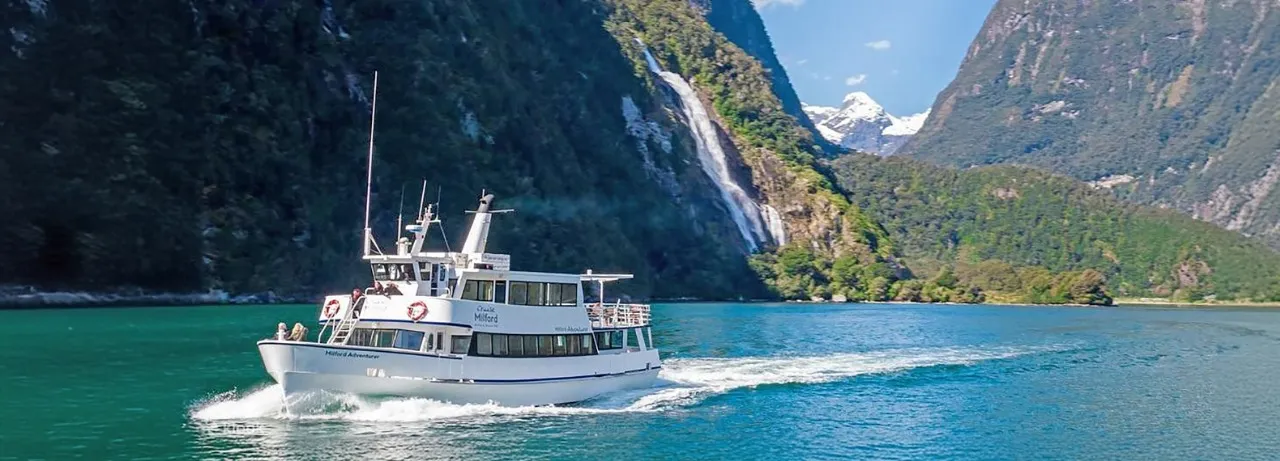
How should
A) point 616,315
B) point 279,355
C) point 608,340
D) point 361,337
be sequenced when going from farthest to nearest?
point 616,315, point 608,340, point 361,337, point 279,355

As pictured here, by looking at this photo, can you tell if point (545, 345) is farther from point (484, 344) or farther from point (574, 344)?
point (484, 344)

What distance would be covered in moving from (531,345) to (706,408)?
7.51m

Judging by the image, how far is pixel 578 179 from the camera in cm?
15350

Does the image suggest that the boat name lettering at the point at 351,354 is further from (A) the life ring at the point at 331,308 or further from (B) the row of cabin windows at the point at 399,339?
(A) the life ring at the point at 331,308

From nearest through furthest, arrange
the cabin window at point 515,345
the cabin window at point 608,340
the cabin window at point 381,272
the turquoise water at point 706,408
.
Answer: the turquoise water at point 706,408 → the cabin window at point 381,272 → the cabin window at point 515,345 → the cabin window at point 608,340

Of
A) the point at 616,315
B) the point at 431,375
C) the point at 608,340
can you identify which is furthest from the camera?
the point at 616,315

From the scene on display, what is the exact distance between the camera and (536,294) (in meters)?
37.3

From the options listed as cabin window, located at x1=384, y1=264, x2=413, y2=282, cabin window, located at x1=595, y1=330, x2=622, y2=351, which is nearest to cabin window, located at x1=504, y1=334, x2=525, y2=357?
cabin window, located at x1=384, y1=264, x2=413, y2=282

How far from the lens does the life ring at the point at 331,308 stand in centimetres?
3531

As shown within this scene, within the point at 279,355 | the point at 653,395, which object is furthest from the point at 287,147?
the point at 279,355

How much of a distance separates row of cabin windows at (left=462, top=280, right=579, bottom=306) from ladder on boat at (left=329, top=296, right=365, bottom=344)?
3.51 metres

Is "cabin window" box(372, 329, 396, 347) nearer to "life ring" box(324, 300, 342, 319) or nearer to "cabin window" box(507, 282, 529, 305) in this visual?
"life ring" box(324, 300, 342, 319)

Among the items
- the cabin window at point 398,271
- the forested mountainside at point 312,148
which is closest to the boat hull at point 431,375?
the cabin window at point 398,271

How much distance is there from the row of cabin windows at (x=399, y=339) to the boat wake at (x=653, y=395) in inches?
68.2
